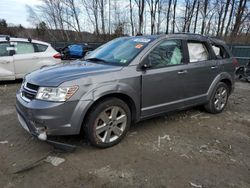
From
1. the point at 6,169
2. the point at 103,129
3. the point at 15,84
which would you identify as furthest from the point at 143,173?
the point at 15,84

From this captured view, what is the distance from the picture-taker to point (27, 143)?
3.62 m

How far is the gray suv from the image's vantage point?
9.95 ft

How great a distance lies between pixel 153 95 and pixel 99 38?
2421 cm

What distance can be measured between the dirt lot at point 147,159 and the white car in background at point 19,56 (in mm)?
3542

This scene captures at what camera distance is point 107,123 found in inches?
134

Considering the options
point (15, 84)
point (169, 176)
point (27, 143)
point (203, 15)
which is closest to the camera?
point (169, 176)

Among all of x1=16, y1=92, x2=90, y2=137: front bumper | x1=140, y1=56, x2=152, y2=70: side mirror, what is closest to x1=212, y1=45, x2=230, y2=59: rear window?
x1=140, y1=56, x2=152, y2=70: side mirror

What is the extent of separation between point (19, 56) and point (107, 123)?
220 inches

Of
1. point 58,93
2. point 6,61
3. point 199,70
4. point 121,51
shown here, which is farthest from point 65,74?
point 6,61

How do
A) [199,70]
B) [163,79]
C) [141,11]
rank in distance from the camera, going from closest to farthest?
1. [163,79]
2. [199,70]
3. [141,11]

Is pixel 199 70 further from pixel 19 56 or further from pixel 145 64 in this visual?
pixel 19 56

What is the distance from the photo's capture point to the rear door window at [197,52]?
4.45 metres

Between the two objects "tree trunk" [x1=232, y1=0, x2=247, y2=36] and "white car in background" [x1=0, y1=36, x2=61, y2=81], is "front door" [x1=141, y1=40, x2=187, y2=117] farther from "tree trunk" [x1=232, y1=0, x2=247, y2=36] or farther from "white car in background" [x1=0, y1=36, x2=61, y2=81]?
"tree trunk" [x1=232, y1=0, x2=247, y2=36]

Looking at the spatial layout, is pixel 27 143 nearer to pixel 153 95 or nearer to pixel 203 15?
pixel 153 95
